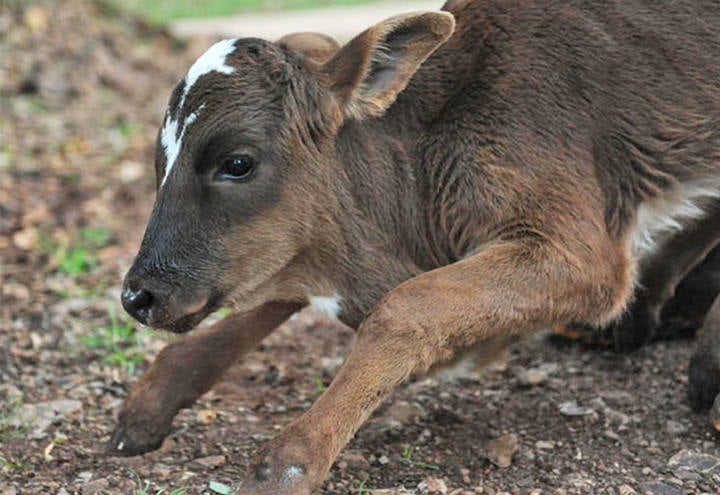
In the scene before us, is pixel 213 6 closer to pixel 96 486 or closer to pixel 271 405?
pixel 271 405

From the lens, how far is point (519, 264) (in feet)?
13.3

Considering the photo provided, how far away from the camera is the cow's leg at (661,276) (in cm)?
478

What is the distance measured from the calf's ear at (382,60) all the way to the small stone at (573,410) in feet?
4.70

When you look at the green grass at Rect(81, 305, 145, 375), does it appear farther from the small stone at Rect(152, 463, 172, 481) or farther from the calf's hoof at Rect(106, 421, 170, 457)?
the small stone at Rect(152, 463, 172, 481)

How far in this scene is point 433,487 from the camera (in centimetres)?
406

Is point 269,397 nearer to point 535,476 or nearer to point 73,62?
point 535,476

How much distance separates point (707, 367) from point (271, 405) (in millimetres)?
1750

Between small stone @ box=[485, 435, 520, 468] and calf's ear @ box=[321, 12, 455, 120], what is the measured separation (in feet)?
4.18

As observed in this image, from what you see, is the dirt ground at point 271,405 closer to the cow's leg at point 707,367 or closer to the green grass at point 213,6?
the cow's leg at point 707,367

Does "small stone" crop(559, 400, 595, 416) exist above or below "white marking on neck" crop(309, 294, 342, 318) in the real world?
below

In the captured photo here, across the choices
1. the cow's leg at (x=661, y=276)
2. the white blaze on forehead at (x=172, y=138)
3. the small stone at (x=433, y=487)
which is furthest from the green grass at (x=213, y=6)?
the small stone at (x=433, y=487)

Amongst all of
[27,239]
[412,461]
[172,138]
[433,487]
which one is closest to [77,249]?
[27,239]

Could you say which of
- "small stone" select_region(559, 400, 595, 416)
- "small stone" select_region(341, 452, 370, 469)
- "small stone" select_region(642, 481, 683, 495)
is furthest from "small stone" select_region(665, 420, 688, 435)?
"small stone" select_region(341, 452, 370, 469)

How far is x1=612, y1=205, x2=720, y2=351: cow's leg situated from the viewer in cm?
478
